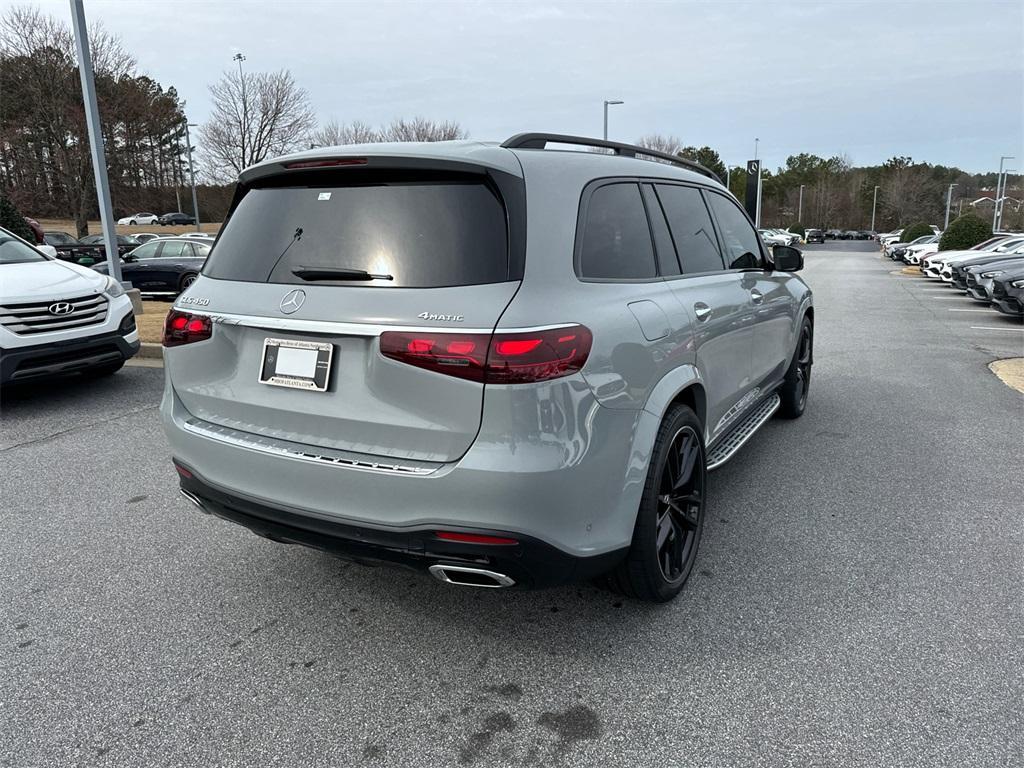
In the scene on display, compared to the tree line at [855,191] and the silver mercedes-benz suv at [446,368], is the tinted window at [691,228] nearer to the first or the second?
the silver mercedes-benz suv at [446,368]

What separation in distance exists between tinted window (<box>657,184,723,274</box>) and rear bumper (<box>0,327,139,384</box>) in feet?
17.3

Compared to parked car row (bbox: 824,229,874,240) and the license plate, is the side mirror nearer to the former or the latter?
the license plate

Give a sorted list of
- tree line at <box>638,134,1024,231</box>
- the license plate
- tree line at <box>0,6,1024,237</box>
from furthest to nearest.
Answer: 1. tree line at <box>638,134,1024,231</box>
2. tree line at <box>0,6,1024,237</box>
3. the license plate

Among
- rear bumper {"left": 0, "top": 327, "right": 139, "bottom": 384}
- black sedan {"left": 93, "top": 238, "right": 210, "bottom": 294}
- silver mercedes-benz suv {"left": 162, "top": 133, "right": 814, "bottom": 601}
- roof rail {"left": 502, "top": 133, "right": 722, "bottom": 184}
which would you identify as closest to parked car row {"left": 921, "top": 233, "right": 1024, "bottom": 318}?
roof rail {"left": 502, "top": 133, "right": 722, "bottom": 184}

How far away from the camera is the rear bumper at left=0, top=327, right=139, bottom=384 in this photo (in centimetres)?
588

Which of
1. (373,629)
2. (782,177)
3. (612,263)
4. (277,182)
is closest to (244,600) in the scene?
(373,629)

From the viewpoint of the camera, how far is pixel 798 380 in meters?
5.85

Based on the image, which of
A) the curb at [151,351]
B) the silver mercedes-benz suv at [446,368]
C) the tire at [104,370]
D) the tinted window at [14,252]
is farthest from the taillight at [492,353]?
the curb at [151,351]

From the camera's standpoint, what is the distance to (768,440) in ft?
17.8

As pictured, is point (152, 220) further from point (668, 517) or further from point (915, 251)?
point (668, 517)

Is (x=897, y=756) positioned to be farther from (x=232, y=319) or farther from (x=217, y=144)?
(x=217, y=144)

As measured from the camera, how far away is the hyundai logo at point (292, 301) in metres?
2.52

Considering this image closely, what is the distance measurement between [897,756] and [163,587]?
115 inches

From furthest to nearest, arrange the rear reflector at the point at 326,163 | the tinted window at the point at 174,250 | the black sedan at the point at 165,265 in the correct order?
1. the tinted window at the point at 174,250
2. the black sedan at the point at 165,265
3. the rear reflector at the point at 326,163
